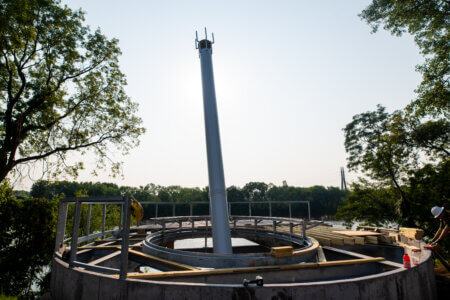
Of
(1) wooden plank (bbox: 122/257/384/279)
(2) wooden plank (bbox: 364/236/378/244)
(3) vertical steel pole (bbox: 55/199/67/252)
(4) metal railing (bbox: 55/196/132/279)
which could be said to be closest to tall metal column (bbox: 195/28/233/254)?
(1) wooden plank (bbox: 122/257/384/279)

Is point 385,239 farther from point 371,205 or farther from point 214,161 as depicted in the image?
point 371,205

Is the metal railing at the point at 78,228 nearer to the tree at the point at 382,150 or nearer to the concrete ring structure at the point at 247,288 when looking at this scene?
the concrete ring structure at the point at 247,288

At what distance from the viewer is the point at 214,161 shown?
27.2 ft

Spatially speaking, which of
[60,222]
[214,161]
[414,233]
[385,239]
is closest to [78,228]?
[60,222]

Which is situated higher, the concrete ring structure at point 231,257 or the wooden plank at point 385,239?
the concrete ring structure at point 231,257

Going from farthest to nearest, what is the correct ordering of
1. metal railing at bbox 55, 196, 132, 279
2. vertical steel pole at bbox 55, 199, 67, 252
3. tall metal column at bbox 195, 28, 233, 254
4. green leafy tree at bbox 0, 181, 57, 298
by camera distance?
green leafy tree at bbox 0, 181, 57, 298
tall metal column at bbox 195, 28, 233, 254
vertical steel pole at bbox 55, 199, 67, 252
metal railing at bbox 55, 196, 132, 279

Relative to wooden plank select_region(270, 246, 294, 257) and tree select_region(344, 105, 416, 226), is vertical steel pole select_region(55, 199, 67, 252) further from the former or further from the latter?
tree select_region(344, 105, 416, 226)

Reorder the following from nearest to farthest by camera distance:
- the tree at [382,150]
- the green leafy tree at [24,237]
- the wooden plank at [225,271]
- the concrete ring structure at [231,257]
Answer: the wooden plank at [225,271]
the concrete ring structure at [231,257]
the green leafy tree at [24,237]
the tree at [382,150]

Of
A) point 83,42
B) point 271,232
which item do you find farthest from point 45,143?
point 271,232

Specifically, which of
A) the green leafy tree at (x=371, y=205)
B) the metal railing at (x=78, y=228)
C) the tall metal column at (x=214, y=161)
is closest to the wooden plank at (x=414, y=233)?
the tall metal column at (x=214, y=161)

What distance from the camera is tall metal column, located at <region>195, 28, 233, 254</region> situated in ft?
24.9

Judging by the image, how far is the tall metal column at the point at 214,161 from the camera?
7586mm

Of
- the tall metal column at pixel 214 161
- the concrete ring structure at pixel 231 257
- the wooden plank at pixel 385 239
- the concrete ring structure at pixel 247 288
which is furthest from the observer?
the wooden plank at pixel 385 239

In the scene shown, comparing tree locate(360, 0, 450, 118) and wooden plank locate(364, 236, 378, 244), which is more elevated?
tree locate(360, 0, 450, 118)
